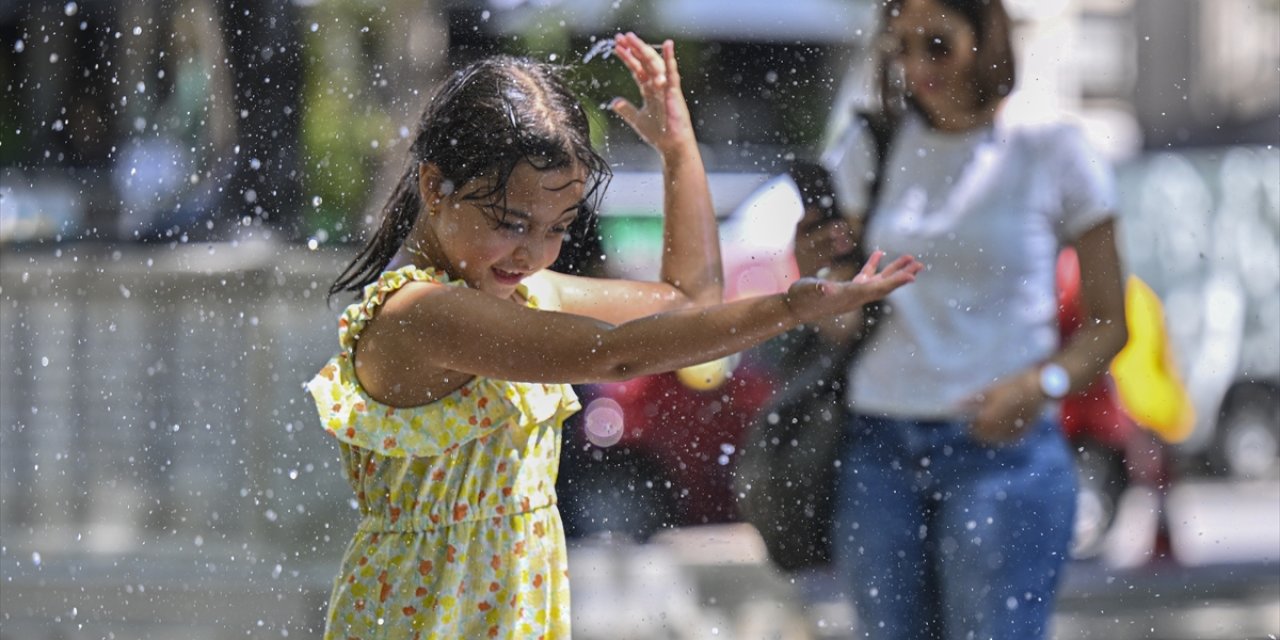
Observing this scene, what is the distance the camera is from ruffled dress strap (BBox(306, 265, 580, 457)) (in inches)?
75.0

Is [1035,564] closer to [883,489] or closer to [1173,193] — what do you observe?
[883,489]

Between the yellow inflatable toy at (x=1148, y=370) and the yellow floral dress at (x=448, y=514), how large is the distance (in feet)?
12.3

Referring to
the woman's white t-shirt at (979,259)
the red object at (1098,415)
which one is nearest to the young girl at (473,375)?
the woman's white t-shirt at (979,259)

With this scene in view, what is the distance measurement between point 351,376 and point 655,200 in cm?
141

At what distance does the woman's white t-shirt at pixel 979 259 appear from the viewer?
240cm

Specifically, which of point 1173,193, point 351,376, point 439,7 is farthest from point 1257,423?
point 351,376

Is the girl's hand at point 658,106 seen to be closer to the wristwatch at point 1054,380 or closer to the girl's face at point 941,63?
the girl's face at point 941,63

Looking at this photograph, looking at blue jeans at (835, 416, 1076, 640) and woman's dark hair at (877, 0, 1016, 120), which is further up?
woman's dark hair at (877, 0, 1016, 120)

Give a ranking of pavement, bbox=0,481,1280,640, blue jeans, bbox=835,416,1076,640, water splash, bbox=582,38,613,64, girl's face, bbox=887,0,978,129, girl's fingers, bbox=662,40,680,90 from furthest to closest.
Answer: pavement, bbox=0,481,1280,640, water splash, bbox=582,38,613,64, girl's face, bbox=887,0,978,129, blue jeans, bbox=835,416,1076,640, girl's fingers, bbox=662,40,680,90

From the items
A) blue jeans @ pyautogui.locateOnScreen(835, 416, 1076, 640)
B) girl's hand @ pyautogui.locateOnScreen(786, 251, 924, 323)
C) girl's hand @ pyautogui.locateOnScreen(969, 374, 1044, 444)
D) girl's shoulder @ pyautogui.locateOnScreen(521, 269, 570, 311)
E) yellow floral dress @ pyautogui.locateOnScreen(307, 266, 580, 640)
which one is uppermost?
girl's hand @ pyautogui.locateOnScreen(786, 251, 924, 323)

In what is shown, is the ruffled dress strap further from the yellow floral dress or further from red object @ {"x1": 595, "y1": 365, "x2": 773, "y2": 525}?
red object @ {"x1": 595, "y1": 365, "x2": 773, "y2": 525}

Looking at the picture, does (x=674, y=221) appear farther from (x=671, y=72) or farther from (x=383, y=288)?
(x=383, y=288)

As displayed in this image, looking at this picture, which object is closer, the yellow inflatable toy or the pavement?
the pavement

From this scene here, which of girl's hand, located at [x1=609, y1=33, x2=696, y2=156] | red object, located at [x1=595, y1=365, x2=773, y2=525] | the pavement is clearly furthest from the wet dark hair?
the pavement
